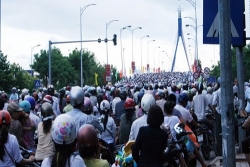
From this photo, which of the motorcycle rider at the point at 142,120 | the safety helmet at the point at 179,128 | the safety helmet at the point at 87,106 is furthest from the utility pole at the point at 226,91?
the safety helmet at the point at 87,106

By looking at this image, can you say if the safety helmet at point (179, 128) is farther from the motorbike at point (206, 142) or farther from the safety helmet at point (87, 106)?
the motorbike at point (206, 142)

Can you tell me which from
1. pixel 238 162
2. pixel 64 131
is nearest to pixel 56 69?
pixel 238 162

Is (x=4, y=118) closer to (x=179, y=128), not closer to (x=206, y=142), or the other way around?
(x=179, y=128)

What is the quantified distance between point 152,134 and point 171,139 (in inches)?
65.3

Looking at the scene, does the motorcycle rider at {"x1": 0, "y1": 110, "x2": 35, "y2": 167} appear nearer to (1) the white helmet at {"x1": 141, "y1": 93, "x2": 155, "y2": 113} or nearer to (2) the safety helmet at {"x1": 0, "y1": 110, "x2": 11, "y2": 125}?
(2) the safety helmet at {"x1": 0, "y1": 110, "x2": 11, "y2": 125}

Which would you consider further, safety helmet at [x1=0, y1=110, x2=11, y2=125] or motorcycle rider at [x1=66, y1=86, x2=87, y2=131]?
motorcycle rider at [x1=66, y1=86, x2=87, y2=131]

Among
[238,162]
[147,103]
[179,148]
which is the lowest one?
[238,162]

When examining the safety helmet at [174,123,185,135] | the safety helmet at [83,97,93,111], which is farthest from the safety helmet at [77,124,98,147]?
the safety helmet at [174,123,185,135]

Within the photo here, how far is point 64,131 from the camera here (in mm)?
5418

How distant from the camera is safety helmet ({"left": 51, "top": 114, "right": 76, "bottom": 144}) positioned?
17.7 feet

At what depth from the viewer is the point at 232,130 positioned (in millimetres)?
7742

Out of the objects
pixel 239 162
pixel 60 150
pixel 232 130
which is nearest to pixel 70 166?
pixel 60 150

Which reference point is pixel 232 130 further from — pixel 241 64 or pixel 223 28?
pixel 241 64

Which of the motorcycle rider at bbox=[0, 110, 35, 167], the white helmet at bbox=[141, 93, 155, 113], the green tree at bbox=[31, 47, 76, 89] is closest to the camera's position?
the motorcycle rider at bbox=[0, 110, 35, 167]
